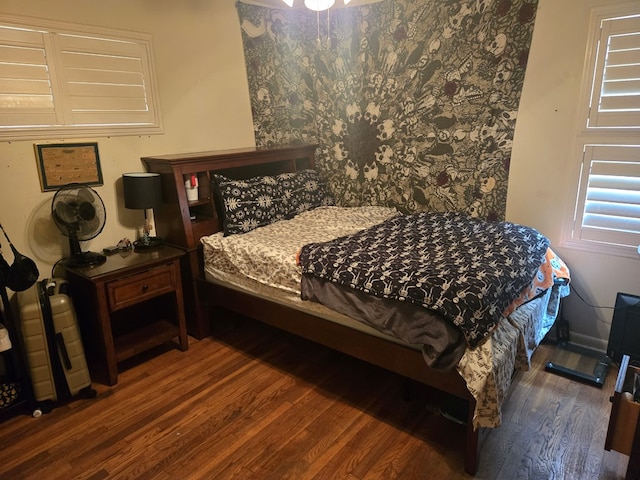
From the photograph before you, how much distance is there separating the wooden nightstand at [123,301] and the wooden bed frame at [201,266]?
137mm

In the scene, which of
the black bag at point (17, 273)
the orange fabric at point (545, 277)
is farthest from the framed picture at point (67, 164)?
the orange fabric at point (545, 277)

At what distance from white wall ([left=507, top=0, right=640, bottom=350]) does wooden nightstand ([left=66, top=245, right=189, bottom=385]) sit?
2.31m

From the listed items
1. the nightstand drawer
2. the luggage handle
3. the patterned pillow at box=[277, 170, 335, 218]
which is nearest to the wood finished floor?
the luggage handle

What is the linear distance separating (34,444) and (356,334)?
162 centimetres

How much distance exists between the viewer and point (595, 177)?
2.49 metres

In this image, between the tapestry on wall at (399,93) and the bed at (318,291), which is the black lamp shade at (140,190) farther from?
the tapestry on wall at (399,93)

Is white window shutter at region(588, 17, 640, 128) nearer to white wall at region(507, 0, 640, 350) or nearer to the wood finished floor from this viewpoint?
white wall at region(507, 0, 640, 350)

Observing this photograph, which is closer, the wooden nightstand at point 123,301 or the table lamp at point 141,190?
the wooden nightstand at point 123,301

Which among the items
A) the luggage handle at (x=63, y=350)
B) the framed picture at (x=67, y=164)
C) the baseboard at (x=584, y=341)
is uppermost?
the framed picture at (x=67, y=164)

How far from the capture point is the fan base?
2.47m

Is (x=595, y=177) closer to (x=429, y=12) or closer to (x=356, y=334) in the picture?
(x=429, y=12)

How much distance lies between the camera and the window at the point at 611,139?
229 cm

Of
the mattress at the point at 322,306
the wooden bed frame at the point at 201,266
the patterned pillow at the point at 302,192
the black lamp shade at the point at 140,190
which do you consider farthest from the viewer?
the patterned pillow at the point at 302,192

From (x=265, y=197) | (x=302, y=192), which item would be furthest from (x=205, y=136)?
(x=302, y=192)
